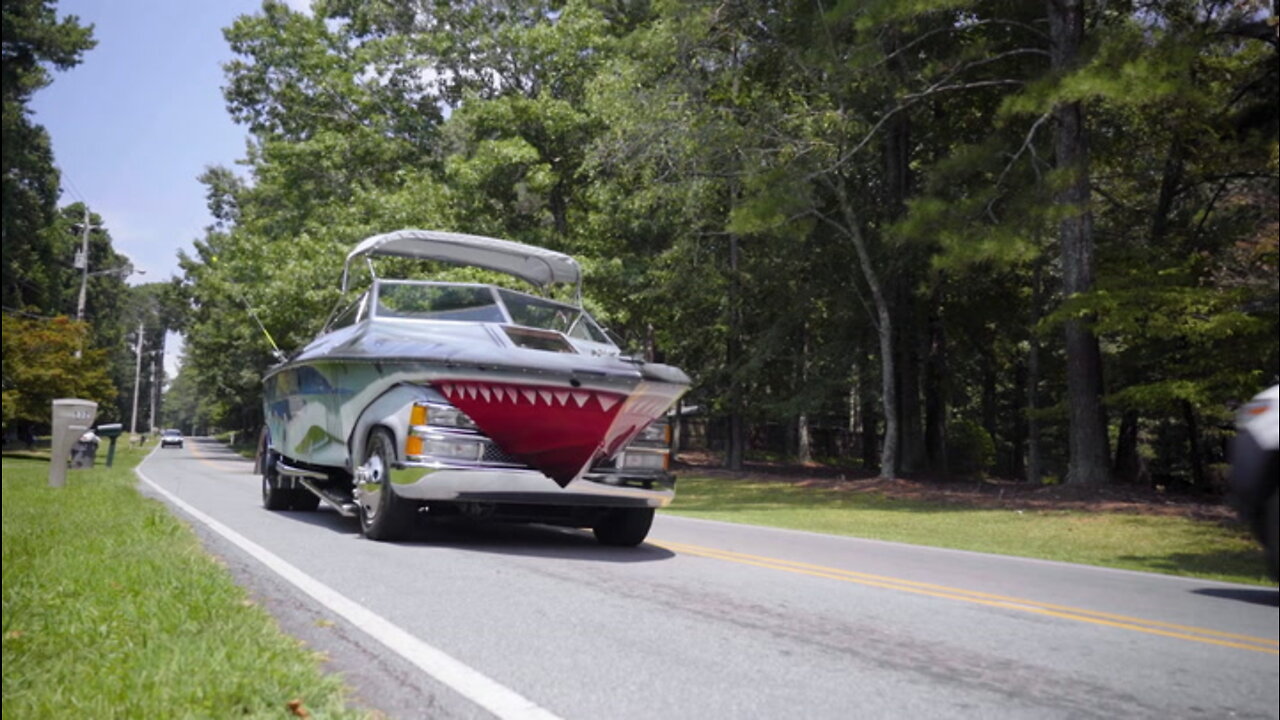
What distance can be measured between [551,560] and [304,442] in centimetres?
311

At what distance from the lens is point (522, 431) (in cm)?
646

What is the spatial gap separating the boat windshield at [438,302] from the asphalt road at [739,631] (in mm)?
1860

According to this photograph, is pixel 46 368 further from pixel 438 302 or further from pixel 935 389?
pixel 935 389

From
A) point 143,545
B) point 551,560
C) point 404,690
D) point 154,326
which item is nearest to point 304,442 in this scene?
point 143,545

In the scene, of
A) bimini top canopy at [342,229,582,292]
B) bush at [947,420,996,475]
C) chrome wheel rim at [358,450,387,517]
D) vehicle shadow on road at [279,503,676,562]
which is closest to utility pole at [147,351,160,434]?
chrome wheel rim at [358,450,387,517]

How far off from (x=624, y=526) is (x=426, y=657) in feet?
13.2

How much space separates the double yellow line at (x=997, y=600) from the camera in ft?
5.15

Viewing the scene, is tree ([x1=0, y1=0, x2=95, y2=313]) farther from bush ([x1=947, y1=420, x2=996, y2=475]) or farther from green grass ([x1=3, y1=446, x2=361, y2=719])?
bush ([x1=947, y1=420, x2=996, y2=475])

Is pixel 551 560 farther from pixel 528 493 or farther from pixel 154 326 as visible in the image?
pixel 154 326

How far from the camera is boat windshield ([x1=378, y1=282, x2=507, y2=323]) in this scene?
7621 millimetres

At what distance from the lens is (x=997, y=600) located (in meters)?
5.32

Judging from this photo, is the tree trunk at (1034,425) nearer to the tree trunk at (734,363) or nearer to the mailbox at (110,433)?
the tree trunk at (734,363)

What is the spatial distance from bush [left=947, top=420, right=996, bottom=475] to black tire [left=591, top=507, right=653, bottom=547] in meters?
29.5

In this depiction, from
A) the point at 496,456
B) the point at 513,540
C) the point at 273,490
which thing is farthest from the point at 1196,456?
the point at 273,490
